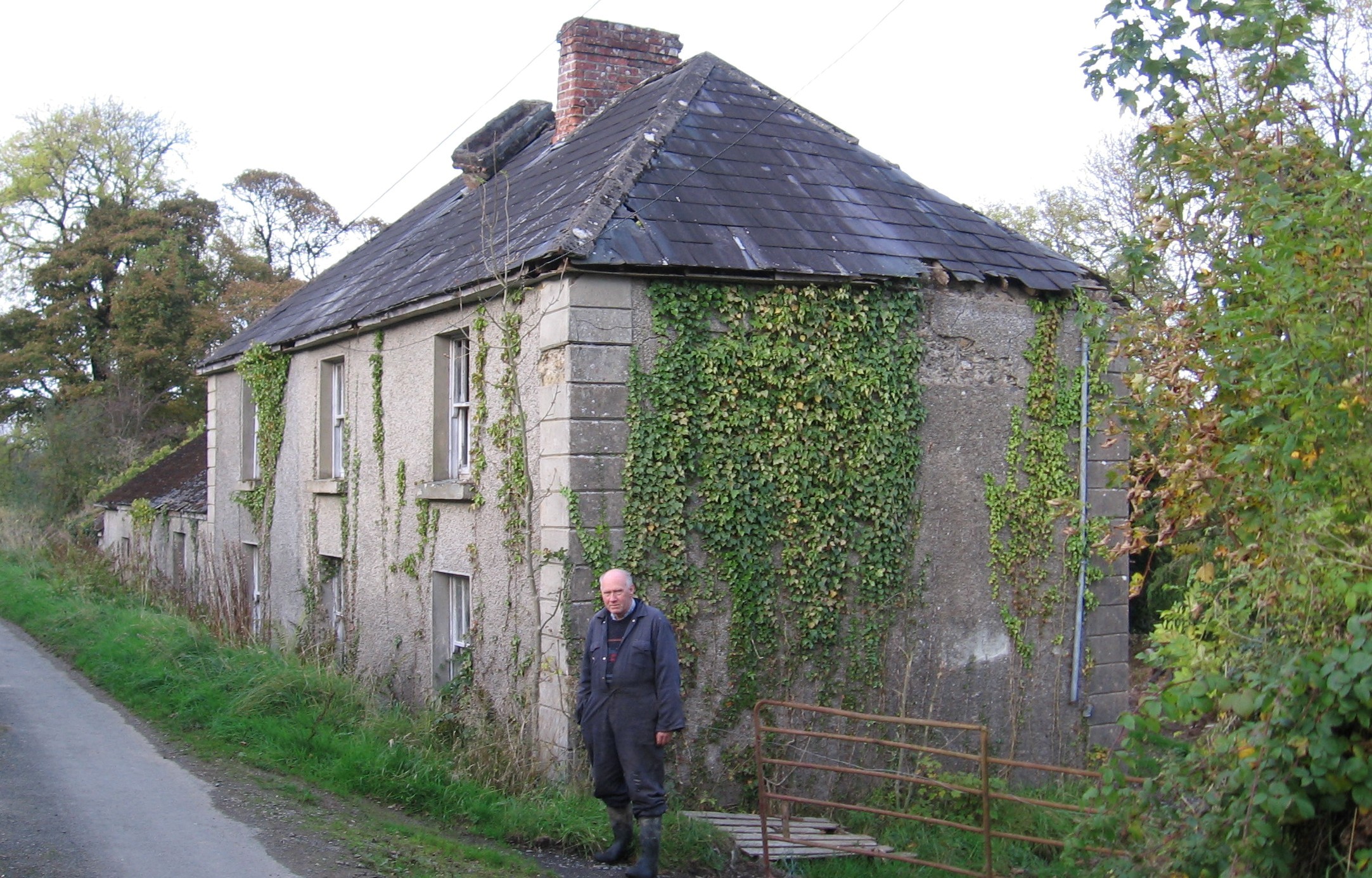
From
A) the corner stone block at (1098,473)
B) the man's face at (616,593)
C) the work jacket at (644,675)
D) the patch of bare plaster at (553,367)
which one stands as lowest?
the work jacket at (644,675)

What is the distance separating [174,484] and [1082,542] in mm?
20505

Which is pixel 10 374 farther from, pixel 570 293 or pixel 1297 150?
pixel 1297 150

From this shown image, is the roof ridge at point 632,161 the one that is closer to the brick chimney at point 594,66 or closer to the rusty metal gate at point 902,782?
the brick chimney at point 594,66

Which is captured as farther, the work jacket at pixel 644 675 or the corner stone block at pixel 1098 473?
the corner stone block at pixel 1098 473

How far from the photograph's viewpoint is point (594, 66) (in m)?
13.6

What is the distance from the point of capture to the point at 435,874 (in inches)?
266

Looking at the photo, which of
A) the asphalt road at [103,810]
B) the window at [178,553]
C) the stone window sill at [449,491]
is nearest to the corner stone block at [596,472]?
the stone window sill at [449,491]

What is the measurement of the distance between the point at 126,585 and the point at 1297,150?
19315 mm

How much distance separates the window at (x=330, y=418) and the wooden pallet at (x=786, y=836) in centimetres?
738

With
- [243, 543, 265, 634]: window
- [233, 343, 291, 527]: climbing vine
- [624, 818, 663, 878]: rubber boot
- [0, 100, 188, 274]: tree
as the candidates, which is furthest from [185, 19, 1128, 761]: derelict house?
[0, 100, 188, 274]: tree

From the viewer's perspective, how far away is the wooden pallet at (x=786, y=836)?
7938mm

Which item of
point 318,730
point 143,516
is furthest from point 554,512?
point 143,516

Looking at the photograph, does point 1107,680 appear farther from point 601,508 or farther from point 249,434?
point 249,434

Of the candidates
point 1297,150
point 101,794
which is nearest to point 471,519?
point 101,794
